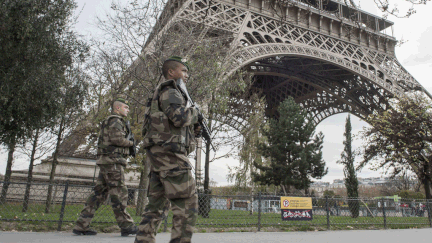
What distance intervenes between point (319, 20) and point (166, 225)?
82.5 feet

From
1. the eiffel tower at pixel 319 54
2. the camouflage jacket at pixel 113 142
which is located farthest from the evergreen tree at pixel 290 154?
the camouflage jacket at pixel 113 142

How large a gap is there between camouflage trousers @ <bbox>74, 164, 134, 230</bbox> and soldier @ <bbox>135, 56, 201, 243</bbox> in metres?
1.70

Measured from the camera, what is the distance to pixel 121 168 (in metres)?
4.41

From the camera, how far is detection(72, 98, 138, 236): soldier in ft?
13.9

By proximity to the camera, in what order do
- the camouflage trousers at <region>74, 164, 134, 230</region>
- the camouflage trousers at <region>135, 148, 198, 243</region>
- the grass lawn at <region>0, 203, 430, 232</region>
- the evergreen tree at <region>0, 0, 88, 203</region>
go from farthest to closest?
1. the evergreen tree at <region>0, 0, 88, 203</region>
2. the grass lawn at <region>0, 203, 430, 232</region>
3. the camouflage trousers at <region>74, 164, 134, 230</region>
4. the camouflage trousers at <region>135, 148, 198, 243</region>

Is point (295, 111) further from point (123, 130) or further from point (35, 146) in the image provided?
point (123, 130)

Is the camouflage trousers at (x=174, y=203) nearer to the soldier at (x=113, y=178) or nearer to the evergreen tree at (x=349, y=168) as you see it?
the soldier at (x=113, y=178)

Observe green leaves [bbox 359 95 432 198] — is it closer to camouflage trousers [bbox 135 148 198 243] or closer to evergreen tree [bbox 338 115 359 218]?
evergreen tree [bbox 338 115 359 218]

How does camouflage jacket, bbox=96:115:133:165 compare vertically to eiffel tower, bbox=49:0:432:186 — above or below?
below

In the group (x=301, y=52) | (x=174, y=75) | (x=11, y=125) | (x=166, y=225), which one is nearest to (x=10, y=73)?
(x=11, y=125)

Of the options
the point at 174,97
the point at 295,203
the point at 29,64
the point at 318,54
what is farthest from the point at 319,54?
the point at 174,97

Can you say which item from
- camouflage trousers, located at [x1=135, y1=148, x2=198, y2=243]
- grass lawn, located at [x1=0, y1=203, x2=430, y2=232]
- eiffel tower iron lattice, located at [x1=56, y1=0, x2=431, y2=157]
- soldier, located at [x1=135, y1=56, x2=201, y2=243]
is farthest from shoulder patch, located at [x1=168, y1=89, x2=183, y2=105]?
eiffel tower iron lattice, located at [x1=56, y1=0, x2=431, y2=157]

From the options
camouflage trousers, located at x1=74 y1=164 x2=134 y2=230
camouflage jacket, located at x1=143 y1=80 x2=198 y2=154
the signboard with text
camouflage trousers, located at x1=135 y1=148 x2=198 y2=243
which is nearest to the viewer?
camouflage trousers, located at x1=135 y1=148 x2=198 y2=243

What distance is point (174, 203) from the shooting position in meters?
2.53
